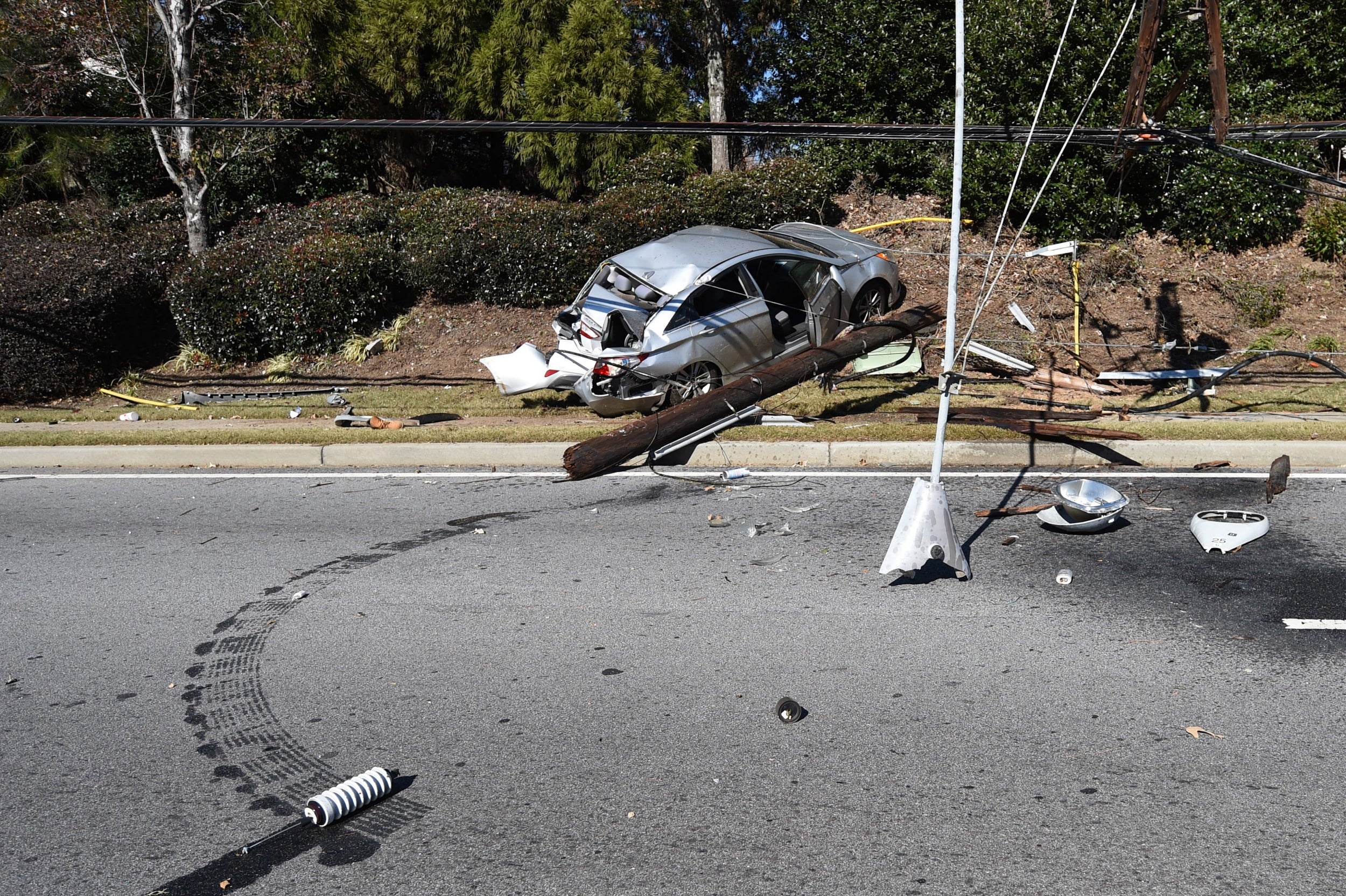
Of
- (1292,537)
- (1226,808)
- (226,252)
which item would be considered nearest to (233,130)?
(226,252)

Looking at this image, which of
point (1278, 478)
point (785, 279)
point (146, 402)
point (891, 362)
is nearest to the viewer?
point (1278, 478)

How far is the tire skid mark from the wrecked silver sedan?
4.10m

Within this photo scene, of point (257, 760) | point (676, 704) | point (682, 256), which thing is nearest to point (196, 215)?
point (682, 256)

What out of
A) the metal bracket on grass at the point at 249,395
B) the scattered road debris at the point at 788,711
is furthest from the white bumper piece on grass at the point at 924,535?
the metal bracket on grass at the point at 249,395

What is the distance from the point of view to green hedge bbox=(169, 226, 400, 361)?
46.8ft

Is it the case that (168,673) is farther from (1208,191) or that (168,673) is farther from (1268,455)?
(1208,191)

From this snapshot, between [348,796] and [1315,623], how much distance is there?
4950 millimetres

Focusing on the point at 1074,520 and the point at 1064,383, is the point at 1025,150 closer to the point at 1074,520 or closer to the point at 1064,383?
the point at 1074,520

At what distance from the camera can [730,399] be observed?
9242mm

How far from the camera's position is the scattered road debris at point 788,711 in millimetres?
4637

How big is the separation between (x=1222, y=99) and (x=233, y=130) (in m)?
15.4

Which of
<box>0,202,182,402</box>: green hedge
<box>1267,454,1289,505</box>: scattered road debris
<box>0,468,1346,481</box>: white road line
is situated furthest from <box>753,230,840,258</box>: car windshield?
<box>0,202,182,402</box>: green hedge

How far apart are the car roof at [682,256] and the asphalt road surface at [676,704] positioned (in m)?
3.31

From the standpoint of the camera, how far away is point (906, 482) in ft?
27.5
